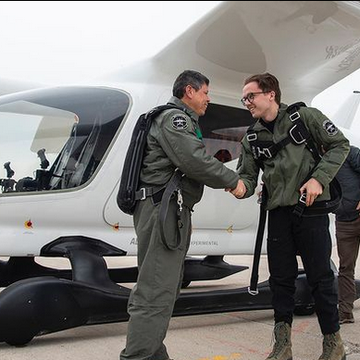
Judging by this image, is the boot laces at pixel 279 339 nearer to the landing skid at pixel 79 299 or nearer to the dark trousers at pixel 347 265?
the landing skid at pixel 79 299

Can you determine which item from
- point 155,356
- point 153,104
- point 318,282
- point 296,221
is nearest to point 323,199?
point 296,221

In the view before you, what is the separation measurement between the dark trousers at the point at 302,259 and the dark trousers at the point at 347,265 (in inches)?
51.2

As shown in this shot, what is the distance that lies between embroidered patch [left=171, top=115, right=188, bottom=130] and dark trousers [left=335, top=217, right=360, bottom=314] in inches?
82.9

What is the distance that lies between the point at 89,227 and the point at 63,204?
0.86 ft

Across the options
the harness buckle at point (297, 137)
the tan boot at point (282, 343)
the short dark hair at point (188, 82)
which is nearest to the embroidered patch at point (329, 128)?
the harness buckle at point (297, 137)

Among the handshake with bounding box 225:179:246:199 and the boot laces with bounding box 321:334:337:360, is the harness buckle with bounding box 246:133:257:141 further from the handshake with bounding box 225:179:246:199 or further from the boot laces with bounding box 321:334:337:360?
the boot laces with bounding box 321:334:337:360

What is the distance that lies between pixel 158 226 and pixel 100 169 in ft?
4.35

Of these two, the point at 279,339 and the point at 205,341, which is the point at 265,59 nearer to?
the point at 279,339

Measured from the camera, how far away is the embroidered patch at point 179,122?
7.71ft

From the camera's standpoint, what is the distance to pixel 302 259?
2.72 m

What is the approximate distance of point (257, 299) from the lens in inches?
151

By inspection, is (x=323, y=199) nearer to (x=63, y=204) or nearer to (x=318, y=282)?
(x=318, y=282)

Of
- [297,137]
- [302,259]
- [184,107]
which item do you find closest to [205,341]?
[302,259]

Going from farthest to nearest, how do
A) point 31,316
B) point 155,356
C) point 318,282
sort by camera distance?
point 31,316, point 318,282, point 155,356
